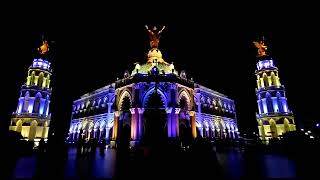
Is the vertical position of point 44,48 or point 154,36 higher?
point 154,36

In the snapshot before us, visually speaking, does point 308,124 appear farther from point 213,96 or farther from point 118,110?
point 118,110

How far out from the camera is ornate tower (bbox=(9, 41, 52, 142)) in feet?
123

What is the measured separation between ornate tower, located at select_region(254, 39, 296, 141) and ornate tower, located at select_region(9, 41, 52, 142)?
45845 millimetres

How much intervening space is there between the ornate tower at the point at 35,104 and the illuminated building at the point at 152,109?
9119mm

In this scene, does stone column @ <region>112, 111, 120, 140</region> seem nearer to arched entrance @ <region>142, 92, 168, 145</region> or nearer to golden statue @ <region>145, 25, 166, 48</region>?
arched entrance @ <region>142, 92, 168, 145</region>

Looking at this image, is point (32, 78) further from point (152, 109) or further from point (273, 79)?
point (273, 79)

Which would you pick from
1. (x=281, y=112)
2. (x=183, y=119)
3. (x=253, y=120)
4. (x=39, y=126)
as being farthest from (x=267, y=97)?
(x=39, y=126)

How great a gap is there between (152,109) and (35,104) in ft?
82.6

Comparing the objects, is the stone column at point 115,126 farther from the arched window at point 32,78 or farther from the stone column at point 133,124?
the arched window at point 32,78

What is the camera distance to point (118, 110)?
34.6 metres

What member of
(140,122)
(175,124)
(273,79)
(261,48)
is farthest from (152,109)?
(261,48)

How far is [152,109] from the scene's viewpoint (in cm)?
3181

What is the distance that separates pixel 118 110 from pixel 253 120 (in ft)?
146

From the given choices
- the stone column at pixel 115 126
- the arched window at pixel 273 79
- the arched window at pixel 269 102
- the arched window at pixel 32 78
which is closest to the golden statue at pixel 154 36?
the stone column at pixel 115 126
